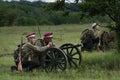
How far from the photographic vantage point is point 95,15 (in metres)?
15.5

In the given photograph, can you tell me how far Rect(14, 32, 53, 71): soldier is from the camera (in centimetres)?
1387

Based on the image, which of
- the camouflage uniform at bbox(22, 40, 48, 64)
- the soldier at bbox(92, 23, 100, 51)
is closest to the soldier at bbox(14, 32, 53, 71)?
the camouflage uniform at bbox(22, 40, 48, 64)

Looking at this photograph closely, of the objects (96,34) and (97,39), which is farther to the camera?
(97,39)

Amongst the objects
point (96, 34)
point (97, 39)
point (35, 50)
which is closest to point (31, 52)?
point (35, 50)

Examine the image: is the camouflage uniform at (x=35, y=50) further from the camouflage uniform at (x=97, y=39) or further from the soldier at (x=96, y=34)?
the camouflage uniform at (x=97, y=39)

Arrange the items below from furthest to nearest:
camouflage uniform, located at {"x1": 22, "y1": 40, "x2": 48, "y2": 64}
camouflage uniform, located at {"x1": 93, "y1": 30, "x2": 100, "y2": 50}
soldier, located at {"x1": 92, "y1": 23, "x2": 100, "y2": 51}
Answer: camouflage uniform, located at {"x1": 93, "y1": 30, "x2": 100, "y2": 50} < soldier, located at {"x1": 92, "y1": 23, "x2": 100, "y2": 51} < camouflage uniform, located at {"x1": 22, "y1": 40, "x2": 48, "y2": 64}

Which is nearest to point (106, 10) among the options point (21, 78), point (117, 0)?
point (117, 0)

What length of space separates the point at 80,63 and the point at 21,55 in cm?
201

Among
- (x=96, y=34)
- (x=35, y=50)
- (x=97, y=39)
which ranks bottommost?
(x=97, y=39)

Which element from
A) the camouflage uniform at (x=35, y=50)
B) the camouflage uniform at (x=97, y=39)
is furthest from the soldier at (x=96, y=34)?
the camouflage uniform at (x=35, y=50)

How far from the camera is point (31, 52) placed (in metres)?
14.1

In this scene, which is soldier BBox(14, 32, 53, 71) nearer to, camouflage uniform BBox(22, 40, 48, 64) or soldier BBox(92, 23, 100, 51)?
camouflage uniform BBox(22, 40, 48, 64)

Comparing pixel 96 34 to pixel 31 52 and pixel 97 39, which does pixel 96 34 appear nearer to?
pixel 97 39

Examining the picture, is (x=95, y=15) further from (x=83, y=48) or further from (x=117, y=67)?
(x=83, y=48)
